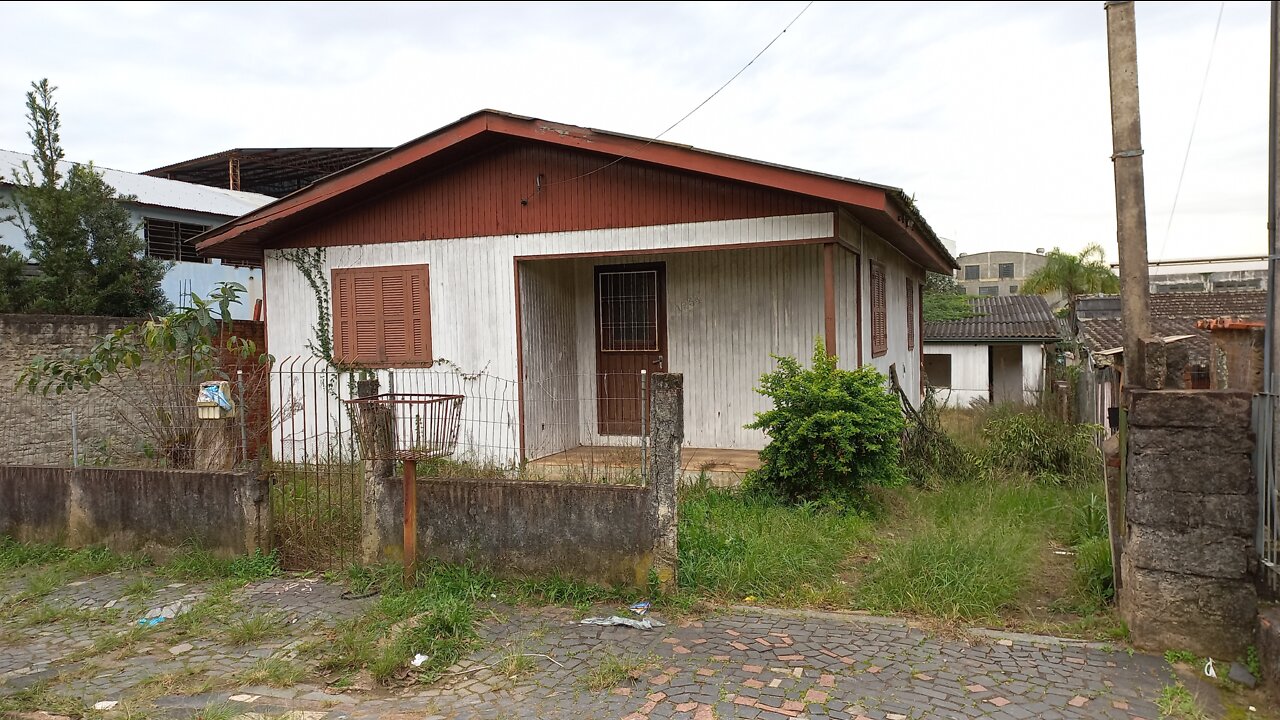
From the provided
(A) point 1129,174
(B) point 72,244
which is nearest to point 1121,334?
(A) point 1129,174

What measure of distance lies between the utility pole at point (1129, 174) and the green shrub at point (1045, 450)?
13.7ft

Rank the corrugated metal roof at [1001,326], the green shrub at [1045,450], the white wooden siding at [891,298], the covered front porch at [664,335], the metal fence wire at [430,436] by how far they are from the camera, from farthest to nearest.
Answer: the corrugated metal roof at [1001,326] < the covered front porch at [664,335] < the white wooden siding at [891,298] < the green shrub at [1045,450] < the metal fence wire at [430,436]

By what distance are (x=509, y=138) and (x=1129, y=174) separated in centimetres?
614

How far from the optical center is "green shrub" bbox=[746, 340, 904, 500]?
674 centimetres

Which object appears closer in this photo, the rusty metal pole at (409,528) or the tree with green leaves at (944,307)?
the rusty metal pole at (409,528)

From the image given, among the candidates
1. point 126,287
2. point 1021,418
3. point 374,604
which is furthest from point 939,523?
point 126,287

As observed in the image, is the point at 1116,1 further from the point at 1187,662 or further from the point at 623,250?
the point at 623,250

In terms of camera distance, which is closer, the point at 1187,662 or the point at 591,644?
the point at 1187,662

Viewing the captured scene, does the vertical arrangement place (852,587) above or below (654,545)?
below

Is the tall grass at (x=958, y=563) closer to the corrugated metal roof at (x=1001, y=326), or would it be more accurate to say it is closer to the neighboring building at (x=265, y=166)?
the corrugated metal roof at (x=1001, y=326)

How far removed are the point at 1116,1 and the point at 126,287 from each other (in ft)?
49.1

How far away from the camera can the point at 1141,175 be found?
453 cm

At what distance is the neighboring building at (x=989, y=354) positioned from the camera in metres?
20.5

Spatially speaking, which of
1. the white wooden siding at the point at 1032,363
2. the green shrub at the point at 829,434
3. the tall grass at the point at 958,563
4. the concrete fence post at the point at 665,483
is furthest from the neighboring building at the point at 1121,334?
the concrete fence post at the point at 665,483
